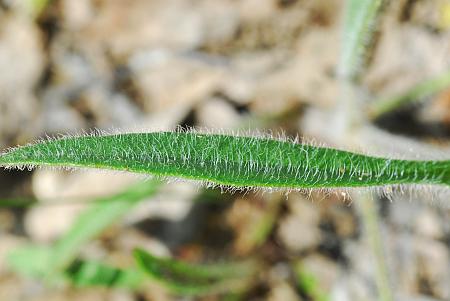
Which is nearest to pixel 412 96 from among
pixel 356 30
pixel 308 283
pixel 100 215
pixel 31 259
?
pixel 356 30

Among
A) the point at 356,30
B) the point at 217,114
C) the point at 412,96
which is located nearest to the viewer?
the point at 356,30

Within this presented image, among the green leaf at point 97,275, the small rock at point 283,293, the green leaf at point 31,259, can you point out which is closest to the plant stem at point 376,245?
the small rock at point 283,293

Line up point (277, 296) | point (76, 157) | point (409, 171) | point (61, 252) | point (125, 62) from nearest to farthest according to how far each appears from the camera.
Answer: point (76, 157)
point (409, 171)
point (61, 252)
point (277, 296)
point (125, 62)

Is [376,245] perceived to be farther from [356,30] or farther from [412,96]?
[356,30]

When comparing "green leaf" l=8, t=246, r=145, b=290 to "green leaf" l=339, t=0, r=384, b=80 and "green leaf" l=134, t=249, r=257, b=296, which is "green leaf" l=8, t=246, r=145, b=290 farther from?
"green leaf" l=339, t=0, r=384, b=80

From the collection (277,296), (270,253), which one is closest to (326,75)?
(270,253)

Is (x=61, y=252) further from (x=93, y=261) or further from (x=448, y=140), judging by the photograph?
(x=448, y=140)

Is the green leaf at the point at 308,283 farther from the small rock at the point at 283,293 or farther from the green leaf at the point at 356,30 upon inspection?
the green leaf at the point at 356,30
